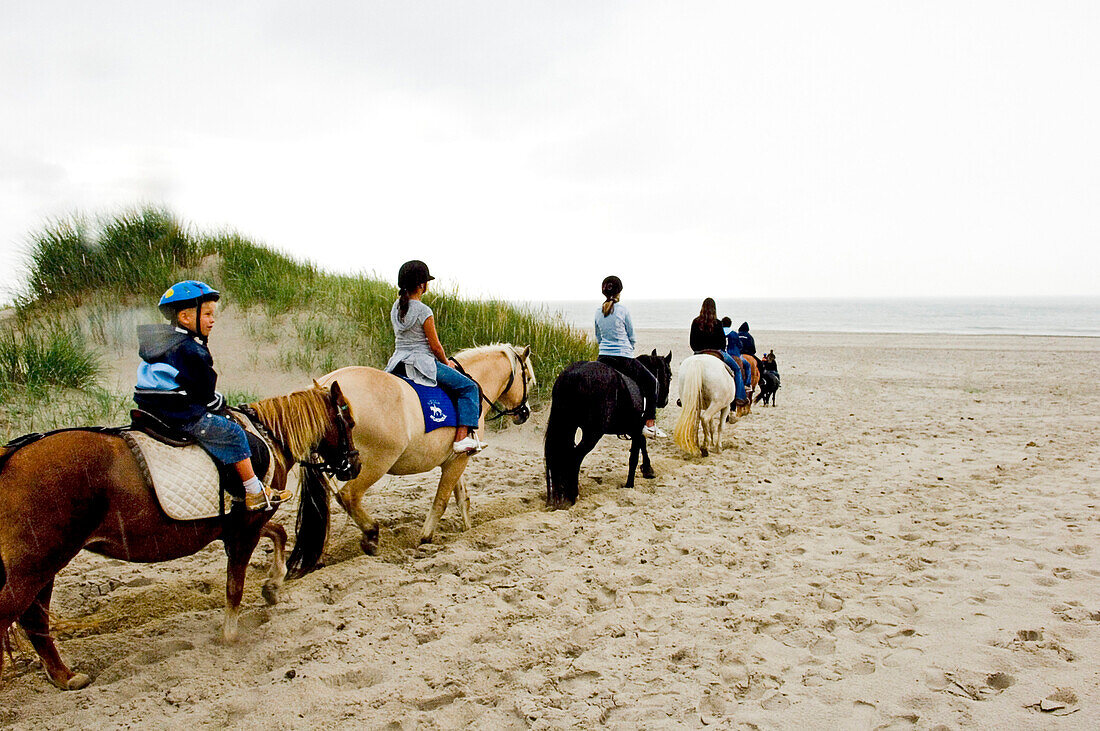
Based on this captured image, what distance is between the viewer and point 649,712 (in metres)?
2.91

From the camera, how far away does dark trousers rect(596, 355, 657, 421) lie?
7.08m

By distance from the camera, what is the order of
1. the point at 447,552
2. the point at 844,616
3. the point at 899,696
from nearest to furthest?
the point at 899,696
the point at 844,616
the point at 447,552

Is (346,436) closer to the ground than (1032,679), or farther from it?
farther from it

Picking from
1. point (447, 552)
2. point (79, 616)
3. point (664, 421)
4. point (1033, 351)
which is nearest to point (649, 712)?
point (447, 552)

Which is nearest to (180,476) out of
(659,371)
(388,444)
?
(388,444)

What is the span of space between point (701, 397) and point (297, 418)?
575 cm

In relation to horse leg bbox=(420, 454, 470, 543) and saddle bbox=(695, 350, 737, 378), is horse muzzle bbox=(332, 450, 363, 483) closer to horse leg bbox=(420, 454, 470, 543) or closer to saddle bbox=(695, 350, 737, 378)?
horse leg bbox=(420, 454, 470, 543)

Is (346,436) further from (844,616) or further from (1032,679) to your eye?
(1032,679)

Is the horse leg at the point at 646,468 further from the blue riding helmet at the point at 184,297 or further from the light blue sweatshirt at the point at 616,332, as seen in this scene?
the blue riding helmet at the point at 184,297

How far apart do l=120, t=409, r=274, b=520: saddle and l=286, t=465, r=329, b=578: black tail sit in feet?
2.89

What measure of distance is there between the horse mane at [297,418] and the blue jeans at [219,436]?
428 mm

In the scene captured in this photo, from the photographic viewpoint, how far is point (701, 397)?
331 inches

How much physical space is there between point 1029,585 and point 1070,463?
176 inches

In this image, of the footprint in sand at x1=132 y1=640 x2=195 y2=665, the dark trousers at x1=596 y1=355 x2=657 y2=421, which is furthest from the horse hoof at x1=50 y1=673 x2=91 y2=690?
the dark trousers at x1=596 y1=355 x2=657 y2=421
